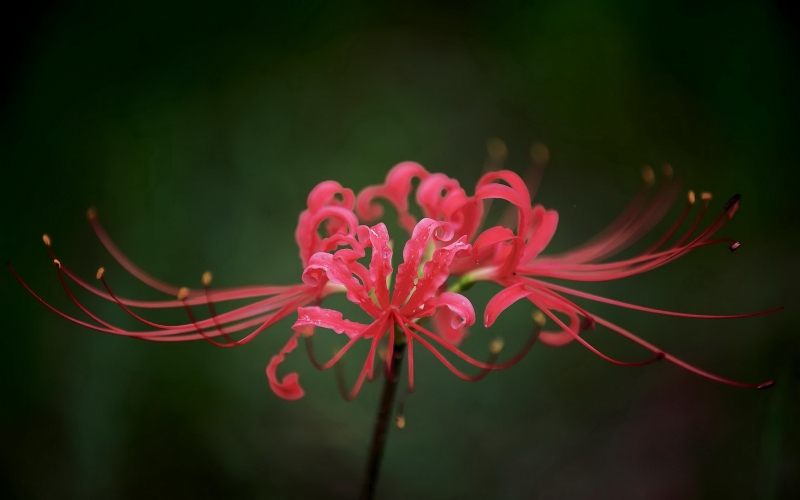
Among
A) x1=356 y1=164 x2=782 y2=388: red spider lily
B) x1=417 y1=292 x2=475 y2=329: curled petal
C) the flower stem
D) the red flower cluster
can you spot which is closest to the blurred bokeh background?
x1=356 y1=164 x2=782 y2=388: red spider lily

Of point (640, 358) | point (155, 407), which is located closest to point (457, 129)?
point (640, 358)

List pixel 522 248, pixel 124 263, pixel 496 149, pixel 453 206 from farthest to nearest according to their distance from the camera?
pixel 496 149 < pixel 124 263 < pixel 453 206 < pixel 522 248

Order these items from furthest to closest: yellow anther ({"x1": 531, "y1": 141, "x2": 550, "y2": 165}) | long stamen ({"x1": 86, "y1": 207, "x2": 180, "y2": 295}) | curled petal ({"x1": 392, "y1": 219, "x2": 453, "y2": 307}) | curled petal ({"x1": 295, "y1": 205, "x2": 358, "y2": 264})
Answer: yellow anther ({"x1": 531, "y1": 141, "x2": 550, "y2": 165}) → long stamen ({"x1": 86, "y1": 207, "x2": 180, "y2": 295}) → curled petal ({"x1": 295, "y1": 205, "x2": 358, "y2": 264}) → curled petal ({"x1": 392, "y1": 219, "x2": 453, "y2": 307})

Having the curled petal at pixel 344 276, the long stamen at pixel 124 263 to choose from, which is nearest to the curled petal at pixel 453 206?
the curled petal at pixel 344 276

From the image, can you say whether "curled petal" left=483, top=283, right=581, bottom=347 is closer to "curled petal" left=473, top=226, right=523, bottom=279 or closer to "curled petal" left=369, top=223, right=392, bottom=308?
"curled petal" left=473, top=226, right=523, bottom=279

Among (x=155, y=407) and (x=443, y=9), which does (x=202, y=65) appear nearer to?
(x=443, y=9)

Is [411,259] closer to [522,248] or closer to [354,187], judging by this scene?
[522,248]

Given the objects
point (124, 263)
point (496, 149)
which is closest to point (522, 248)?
point (124, 263)
